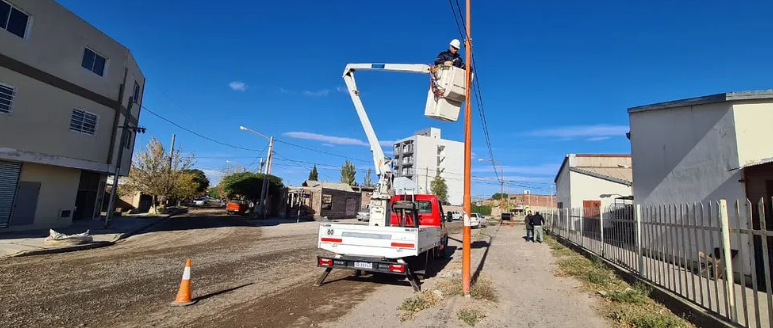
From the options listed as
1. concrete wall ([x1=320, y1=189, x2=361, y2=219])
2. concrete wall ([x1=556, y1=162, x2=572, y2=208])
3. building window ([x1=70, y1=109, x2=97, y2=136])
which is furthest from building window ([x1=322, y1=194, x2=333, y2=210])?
building window ([x1=70, y1=109, x2=97, y2=136])

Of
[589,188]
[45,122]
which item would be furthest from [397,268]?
[589,188]

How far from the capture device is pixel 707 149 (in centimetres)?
999

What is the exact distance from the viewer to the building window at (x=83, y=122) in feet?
58.6

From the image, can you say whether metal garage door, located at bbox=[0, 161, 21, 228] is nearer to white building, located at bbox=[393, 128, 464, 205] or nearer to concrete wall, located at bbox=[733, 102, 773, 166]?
concrete wall, located at bbox=[733, 102, 773, 166]

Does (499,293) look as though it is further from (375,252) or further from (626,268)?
(626,268)

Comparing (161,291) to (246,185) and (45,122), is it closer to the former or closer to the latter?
(45,122)

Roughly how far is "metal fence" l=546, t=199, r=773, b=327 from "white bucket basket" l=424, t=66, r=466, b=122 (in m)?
4.44

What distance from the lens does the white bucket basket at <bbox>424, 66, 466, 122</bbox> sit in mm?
8656

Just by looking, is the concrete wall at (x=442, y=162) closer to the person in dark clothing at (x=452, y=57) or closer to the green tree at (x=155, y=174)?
the green tree at (x=155, y=174)

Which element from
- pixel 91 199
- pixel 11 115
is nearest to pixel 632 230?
pixel 11 115

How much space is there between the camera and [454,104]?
9.08 meters

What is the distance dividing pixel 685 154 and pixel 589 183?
16.3m

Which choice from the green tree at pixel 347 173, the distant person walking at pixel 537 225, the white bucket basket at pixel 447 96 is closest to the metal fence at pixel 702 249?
the white bucket basket at pixel 447 96

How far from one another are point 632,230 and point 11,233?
21.6m
